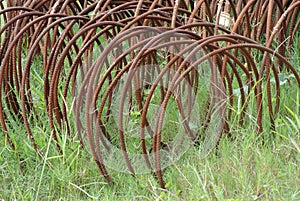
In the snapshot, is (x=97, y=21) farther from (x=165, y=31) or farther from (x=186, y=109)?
(x=186, y=109)

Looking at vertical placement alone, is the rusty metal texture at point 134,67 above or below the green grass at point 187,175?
above

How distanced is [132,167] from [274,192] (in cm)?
52

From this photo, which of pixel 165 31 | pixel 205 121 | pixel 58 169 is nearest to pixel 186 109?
pixel 205 121

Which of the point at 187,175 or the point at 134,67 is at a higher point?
the point at 134,67

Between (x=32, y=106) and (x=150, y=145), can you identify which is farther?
(x=32, y=106)

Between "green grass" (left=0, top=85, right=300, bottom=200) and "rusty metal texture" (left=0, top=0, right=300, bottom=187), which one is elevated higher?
"rusty metal texture" (left=0, top=0, right=300, bottom=187)

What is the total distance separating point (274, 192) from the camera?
1.85 meters

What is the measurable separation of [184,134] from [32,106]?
70 cm

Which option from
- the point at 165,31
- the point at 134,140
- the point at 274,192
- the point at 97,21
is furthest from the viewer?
the point at 134,140

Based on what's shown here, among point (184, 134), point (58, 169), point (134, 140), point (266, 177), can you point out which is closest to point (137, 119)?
point (134, 140)

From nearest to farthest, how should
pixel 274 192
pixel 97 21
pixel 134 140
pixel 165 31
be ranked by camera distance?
pixel 274 192 → pixel 165 31 → pixel 97 21 → pixel 134 140

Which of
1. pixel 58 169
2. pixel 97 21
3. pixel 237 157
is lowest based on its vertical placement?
pixel 58 169

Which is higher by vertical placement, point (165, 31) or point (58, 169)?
point (165, 31)

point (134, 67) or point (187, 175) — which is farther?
point (187, 175)
